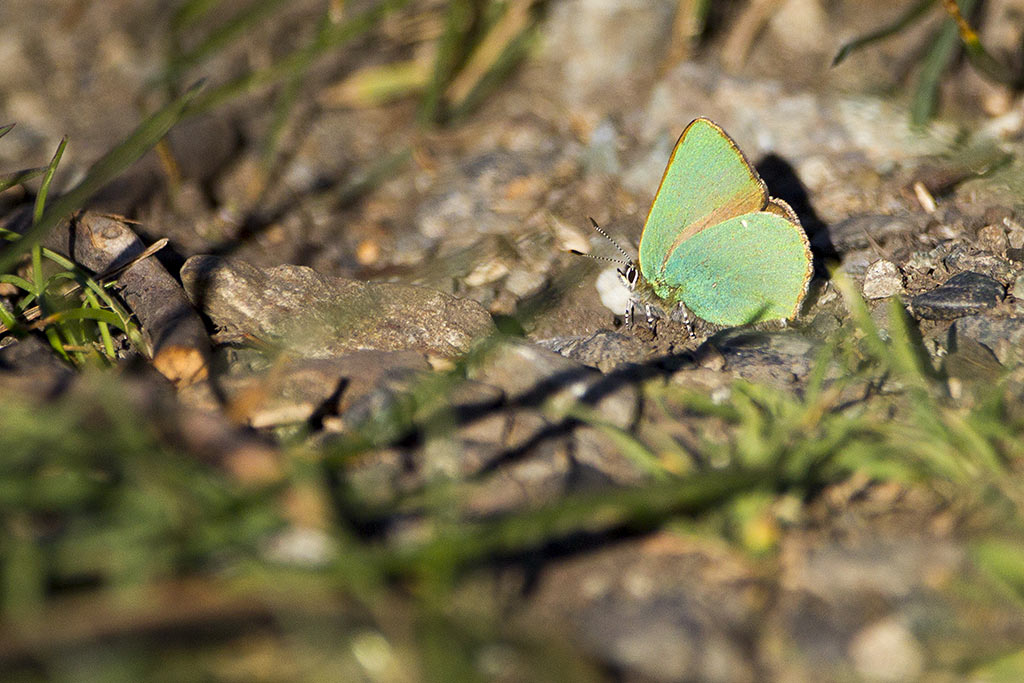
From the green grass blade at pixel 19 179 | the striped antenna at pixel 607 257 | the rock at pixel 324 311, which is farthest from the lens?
the striped antenna at pixel 607 257

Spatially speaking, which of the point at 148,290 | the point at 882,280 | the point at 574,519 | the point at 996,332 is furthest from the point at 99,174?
the point at 996,332

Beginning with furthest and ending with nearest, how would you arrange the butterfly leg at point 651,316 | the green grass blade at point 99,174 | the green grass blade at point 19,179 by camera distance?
the butterfly leg at point 651,316, the green grass blade at point 19,179, the green grass blade at point 99,174

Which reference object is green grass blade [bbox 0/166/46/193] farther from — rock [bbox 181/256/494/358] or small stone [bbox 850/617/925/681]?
small stone [bbox 850/617/925/681]

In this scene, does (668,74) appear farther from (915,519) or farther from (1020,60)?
(915,519)

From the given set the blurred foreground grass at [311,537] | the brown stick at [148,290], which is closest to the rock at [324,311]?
the brown stick at [148,290]

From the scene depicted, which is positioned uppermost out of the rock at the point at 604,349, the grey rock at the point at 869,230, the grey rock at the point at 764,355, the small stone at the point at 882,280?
the rock at the point at 604,349

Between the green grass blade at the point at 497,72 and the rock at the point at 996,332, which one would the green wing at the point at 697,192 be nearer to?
the rock at the point at 996,332
